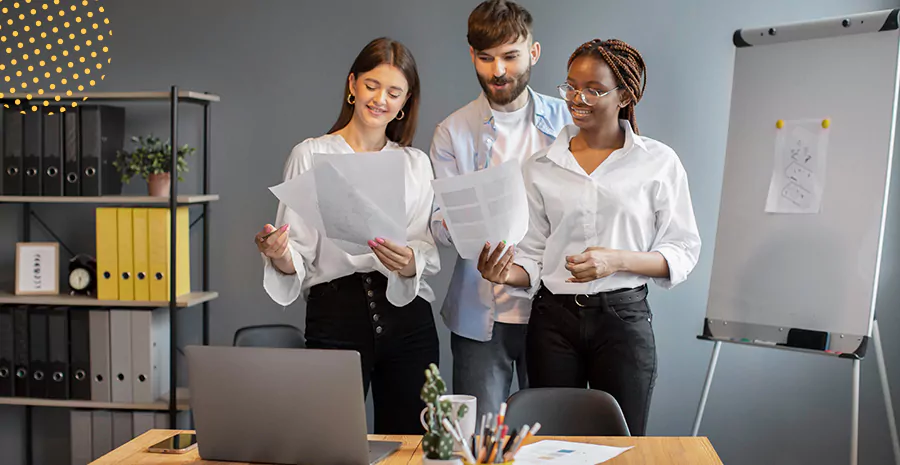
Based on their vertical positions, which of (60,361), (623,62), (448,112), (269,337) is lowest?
(60,361)

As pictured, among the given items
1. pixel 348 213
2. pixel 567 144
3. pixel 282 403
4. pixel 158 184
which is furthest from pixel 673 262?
pixel 158 184

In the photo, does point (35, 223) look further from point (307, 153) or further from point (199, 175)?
point (307, 153)

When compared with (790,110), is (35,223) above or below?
below

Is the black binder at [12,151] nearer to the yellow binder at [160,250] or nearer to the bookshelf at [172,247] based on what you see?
the bookshelf at [172,247]

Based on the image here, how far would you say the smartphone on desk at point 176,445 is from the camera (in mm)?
1831

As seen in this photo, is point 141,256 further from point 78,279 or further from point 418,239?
point 418,239

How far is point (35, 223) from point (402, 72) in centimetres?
219

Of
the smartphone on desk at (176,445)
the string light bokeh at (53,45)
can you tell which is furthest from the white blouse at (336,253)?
the string light bokeh at (53,45)

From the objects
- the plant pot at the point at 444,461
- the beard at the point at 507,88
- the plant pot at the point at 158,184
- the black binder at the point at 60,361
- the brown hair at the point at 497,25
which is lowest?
the black binder at the point at 60,361

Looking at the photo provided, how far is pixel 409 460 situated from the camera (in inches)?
69.2

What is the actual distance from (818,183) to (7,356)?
10.5ft

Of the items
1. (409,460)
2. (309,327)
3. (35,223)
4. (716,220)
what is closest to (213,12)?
(35,223)

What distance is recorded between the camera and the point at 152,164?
3.52 metres

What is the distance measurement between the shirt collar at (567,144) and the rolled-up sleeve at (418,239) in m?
0.37
